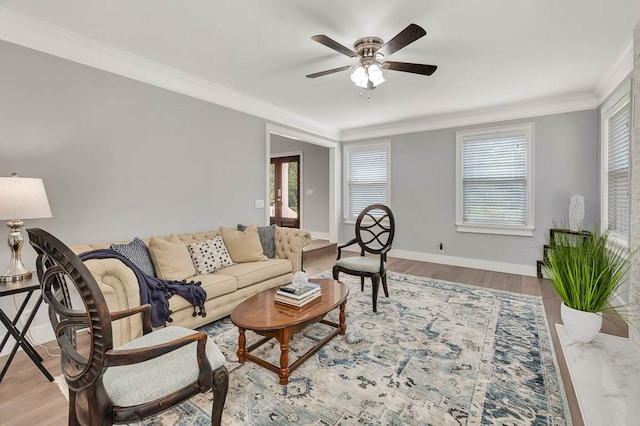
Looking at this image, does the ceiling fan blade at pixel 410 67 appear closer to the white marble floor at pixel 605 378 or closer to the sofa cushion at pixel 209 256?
the white marble floor at pixel 605 378

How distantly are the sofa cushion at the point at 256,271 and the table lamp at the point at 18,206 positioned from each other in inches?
59.6

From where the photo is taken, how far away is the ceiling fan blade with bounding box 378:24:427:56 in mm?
1950

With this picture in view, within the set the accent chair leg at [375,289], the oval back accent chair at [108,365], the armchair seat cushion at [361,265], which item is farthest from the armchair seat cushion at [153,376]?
the armchair seat cushion at [361,265]

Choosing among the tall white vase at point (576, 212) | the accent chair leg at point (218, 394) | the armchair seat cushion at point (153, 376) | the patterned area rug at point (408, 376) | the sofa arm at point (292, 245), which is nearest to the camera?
the armchair seat cushion at point (153, 376)

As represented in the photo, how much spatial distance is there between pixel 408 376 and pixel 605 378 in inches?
44.2

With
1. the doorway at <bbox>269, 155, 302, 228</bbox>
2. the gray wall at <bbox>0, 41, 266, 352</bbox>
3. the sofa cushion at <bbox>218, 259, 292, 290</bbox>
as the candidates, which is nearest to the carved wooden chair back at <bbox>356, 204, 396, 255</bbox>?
the sofa cushion at <bbox>218, 259, 292, 290</bbox>

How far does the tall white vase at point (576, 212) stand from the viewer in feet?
12.8

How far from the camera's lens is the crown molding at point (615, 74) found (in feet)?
9.23

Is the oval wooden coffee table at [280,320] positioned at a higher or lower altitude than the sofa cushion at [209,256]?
lower

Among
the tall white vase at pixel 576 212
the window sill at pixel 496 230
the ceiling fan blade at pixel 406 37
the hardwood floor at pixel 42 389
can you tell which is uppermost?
the ceiling fan blade at pixel 406 37

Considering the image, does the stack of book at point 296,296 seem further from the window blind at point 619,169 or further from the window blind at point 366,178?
the window blind at point 366,178

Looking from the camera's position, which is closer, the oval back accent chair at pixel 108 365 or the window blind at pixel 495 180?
the oval back accent chair at pixel 108 365

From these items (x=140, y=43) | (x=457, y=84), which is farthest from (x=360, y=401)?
(x=457, y=84)

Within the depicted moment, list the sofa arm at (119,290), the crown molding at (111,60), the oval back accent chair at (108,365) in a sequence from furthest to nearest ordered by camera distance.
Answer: the crown molding at (111,60) → the sofa arm at (119,290) → the oval back accent chair at (108,365)
